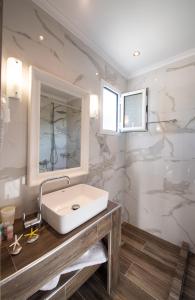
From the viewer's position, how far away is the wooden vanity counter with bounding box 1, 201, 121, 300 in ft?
2.16

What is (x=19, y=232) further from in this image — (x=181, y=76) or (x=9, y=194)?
(x=181, y=76)

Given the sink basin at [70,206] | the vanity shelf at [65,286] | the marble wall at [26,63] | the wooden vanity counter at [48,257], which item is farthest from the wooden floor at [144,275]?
the marble wall at [26,63]

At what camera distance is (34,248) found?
790 mm

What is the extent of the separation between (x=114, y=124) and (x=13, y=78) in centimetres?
146

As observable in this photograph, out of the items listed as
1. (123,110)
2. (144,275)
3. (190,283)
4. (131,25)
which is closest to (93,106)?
(123,110)

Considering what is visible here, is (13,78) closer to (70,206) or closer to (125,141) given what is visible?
(70,206)

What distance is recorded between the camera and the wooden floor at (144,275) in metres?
A: 1.26

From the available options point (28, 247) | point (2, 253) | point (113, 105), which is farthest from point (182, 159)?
point (2, 253)

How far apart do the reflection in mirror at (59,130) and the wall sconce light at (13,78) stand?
0.21m

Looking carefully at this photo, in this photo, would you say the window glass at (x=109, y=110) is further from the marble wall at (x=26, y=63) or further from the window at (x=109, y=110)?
the marble wall at (x=26, y=63)

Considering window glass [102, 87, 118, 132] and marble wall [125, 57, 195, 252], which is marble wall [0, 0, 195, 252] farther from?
window glass [102, 87, 118, 132]

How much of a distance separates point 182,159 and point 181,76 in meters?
1.05

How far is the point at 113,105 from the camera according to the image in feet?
7.06

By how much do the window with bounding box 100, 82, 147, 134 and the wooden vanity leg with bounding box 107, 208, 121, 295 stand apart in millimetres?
1056
